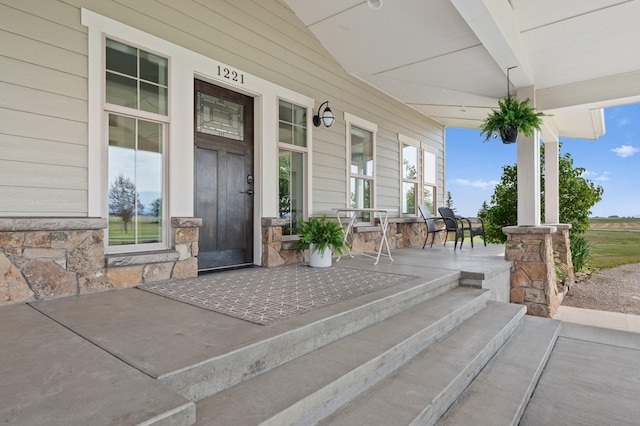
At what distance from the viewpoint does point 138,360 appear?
5.07ft

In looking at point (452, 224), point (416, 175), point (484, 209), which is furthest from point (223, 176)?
point (484, 209)

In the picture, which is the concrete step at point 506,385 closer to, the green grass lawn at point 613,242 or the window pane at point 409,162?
the window pane at point 409,162

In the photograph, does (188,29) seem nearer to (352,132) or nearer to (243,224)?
(243,224)

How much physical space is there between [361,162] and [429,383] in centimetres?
445

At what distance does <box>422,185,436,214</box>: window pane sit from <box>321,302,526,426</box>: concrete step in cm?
529

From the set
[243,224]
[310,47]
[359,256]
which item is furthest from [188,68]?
[359,256]

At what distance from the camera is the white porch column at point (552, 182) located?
6684mm

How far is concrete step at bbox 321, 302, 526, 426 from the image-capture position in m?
1.62

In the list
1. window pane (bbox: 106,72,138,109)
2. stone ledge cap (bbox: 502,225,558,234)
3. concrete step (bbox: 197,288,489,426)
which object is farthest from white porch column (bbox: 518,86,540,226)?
window pane (bbox: 106,72,138,109)

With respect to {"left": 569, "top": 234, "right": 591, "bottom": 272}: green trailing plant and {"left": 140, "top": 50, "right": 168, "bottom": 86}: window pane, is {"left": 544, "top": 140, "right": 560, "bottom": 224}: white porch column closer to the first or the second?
{"left": 569, "top": 234, "right": 591, "bottom": 272}: green trailing plant

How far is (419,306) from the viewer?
2973 millimetres

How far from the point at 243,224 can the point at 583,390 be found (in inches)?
136

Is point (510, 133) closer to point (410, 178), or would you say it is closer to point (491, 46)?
point (491, 46)

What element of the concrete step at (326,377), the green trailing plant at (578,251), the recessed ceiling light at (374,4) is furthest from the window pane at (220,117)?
the green trailing plant at (578,251)
